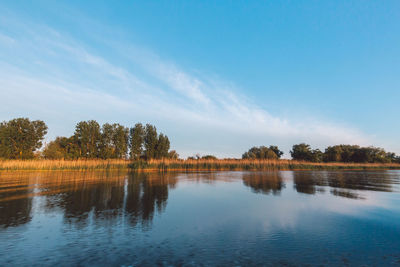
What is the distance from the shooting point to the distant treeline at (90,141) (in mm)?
32625

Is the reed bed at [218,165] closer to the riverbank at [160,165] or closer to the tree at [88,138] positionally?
the riverbank at [160,165]

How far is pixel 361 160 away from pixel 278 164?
30.4m

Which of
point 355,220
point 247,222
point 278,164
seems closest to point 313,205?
point 355,220

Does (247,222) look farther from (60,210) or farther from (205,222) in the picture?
(60,210)

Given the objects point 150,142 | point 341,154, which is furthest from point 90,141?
point 341,154

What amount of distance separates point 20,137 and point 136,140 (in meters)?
19.7

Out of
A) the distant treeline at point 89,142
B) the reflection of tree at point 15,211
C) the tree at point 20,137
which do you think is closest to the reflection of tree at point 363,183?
the reflection of tree at point 15,211

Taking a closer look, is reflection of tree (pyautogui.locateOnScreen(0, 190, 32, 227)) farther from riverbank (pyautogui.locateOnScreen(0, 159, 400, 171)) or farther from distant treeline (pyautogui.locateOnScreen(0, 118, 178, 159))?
distant treeline (pyautogui.locateOnScreen(0, 118, 178, 159))

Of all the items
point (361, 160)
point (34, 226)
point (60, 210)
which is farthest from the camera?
point (361, 160)

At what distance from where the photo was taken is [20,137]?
34.1 m

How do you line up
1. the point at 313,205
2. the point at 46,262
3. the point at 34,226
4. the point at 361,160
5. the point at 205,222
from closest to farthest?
the point at 46,262 → the point at 34,226 → the point at 205,222 → the point at 313,205 → the point at 361,160

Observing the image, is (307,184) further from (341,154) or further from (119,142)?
(341,154)

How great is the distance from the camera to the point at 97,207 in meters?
6.16

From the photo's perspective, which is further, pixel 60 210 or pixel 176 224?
pixel 60 210
